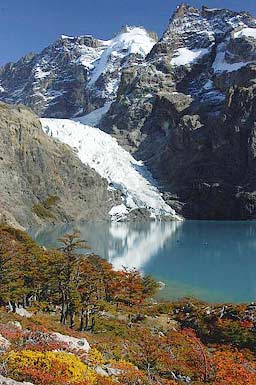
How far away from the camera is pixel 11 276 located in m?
33.4

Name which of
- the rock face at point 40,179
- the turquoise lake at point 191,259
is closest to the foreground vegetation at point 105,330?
the turquoise lake at point 191,259

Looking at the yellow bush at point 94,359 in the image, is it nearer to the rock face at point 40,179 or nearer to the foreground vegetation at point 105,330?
A: the foreground vegetation at point 105,330

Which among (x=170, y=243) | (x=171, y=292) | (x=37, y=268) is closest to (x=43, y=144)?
(x=170, y=243)

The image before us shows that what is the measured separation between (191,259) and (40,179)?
309 ft

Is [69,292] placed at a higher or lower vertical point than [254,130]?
lower

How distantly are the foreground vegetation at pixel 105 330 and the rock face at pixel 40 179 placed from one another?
3944 inches

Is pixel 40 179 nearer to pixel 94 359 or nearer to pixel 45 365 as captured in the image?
pixel 94 359

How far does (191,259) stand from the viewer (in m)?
86.6

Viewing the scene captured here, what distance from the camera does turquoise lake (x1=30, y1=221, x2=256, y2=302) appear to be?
58.5m

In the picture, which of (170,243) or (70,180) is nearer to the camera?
(170,243)

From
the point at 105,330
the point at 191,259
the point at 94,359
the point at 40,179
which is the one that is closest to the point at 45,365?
the point at 94,359

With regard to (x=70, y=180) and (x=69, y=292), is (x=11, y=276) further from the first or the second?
(x=70, y=180)

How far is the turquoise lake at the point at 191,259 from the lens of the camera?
192ft

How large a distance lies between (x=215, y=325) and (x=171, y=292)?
73.6 ft
